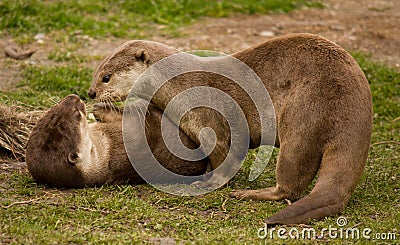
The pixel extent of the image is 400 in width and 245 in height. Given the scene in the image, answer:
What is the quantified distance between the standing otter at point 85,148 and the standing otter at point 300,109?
Answer: 0.20 metres

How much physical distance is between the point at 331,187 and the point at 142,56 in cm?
193

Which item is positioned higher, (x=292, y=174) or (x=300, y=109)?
(x=300, y=109)

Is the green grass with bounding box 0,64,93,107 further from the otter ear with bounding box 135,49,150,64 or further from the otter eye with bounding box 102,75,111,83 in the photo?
the otter ear with bounding box 135,49,150,64

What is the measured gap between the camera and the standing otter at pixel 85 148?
543cm

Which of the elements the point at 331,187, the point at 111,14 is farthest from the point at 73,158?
the point at 111,14

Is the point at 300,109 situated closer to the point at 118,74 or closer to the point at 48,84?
the point at 118,74

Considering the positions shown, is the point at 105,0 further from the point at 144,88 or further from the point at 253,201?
the point at 253,201

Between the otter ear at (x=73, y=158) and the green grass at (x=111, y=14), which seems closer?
the otter ear at (x=73, y=158)

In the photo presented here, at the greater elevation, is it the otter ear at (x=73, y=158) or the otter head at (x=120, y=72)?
the otter head at (x=120, y=72)

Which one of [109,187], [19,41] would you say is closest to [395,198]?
[109,187]

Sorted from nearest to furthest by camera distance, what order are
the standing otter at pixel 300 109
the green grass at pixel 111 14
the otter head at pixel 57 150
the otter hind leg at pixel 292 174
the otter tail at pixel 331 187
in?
the otter tail at pixel 331 187 < the standing otter at pixel 300 109 < the otter hind leg at pixel 292 174 < the otter head at pixel 57 150 < the green grass at pixel 111 14

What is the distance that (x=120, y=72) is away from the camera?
598 cm

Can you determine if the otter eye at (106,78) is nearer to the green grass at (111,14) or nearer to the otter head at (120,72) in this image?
the otter head at (120,72)

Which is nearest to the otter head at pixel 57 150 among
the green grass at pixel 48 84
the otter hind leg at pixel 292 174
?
the otter hind leg at pixel 292 174
